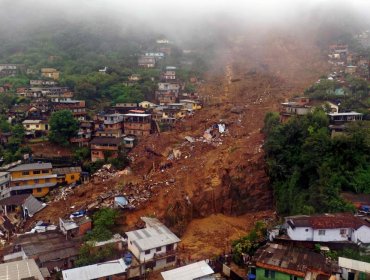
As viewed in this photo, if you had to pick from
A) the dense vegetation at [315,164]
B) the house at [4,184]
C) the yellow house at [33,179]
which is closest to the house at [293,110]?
the dense vegetation at [315,164]

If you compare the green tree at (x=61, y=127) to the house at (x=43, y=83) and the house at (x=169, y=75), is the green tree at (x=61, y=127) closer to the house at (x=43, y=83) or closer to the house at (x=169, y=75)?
the house at (x=43, y=83)

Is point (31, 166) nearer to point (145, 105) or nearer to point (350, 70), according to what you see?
point (145, 105)

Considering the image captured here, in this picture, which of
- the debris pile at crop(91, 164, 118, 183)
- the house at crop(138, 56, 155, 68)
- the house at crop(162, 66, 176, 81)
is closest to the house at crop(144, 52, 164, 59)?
the house at crop(138, 56, 155, 68)

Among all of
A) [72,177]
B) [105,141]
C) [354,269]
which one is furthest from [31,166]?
[354,269]

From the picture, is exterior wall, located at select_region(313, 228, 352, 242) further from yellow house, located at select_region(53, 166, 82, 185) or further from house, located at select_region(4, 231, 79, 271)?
yellow house, located at select_region(53, 166, 82, 185)

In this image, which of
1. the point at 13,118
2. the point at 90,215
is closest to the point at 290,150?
the point at 90,215

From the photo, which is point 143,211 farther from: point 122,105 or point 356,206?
point 122,105
